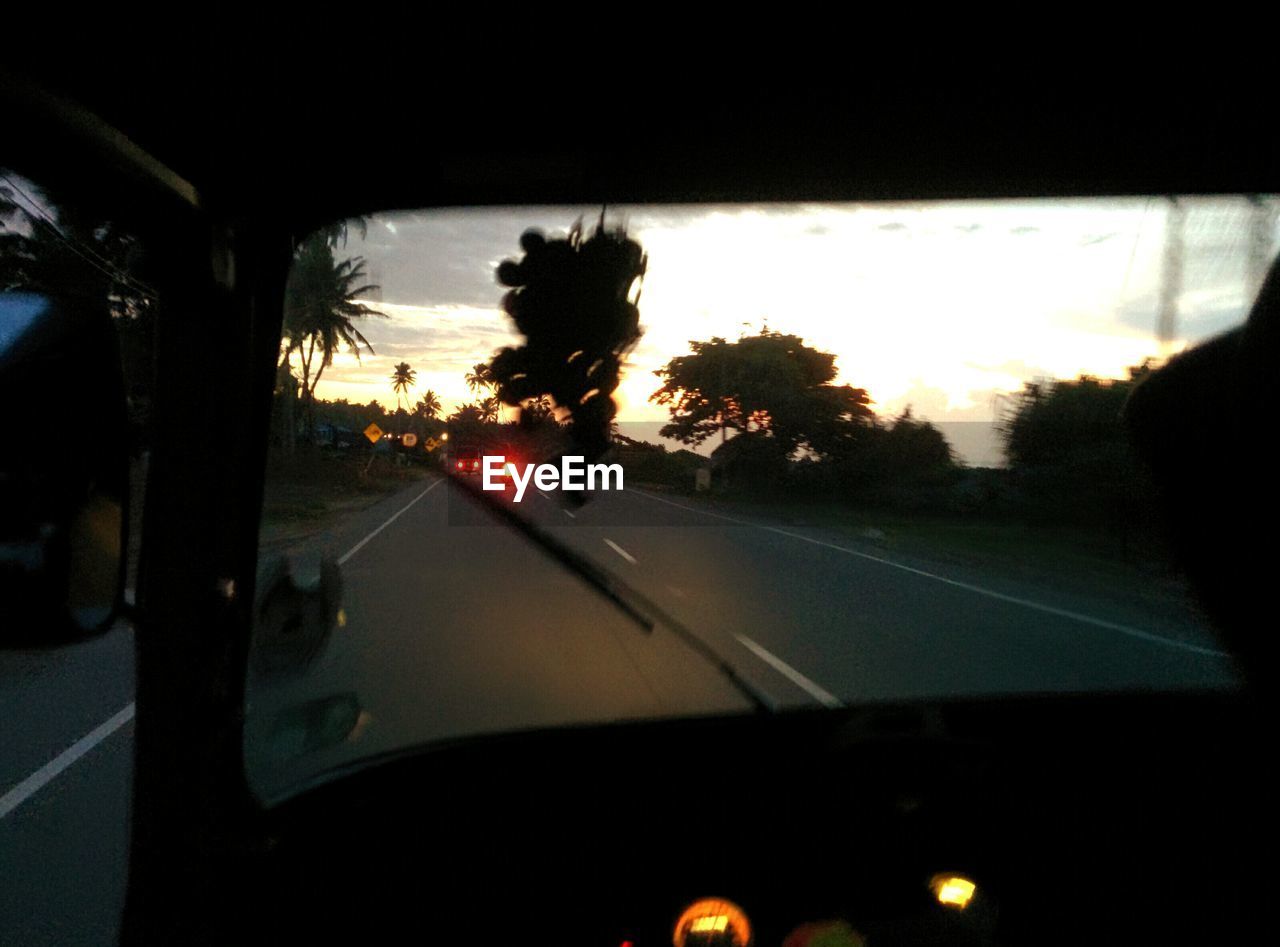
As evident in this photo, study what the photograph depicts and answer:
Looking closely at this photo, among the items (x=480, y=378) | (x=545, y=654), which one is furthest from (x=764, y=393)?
(x=545, y=654)

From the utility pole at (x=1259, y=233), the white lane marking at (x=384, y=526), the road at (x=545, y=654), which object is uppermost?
the utility pole at (x=1259, y=233)

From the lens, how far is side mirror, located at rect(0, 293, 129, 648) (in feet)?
6.31

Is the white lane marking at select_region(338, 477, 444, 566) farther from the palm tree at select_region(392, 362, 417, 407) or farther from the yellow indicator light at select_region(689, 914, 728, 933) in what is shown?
the yellow indicator light at select_region(689, 914, 728, 933)

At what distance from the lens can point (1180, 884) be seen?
2033 millimetres

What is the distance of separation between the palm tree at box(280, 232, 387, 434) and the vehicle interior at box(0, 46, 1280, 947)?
0.05 m

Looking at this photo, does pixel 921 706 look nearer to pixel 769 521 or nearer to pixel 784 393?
pixel 784 393

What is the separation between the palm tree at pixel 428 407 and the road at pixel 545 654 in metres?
0.20

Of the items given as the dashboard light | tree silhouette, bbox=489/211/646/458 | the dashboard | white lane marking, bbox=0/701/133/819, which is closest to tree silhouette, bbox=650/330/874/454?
tree silhouette, bbox=489/211/646/458

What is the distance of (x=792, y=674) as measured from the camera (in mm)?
5324

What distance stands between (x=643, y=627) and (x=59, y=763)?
422cm

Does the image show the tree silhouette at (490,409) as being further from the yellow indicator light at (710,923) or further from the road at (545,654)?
the yellow indicator light at (710,923)

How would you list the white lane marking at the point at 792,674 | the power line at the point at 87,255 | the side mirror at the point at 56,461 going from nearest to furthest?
the side mirror at the point at 56,461
the power line at the point at 87,255
the white lane marking at the point at 792,674

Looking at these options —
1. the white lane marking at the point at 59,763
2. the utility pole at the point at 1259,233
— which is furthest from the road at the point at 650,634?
the white lane marking at the point at 59,763

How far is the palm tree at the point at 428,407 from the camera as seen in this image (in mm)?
2720
